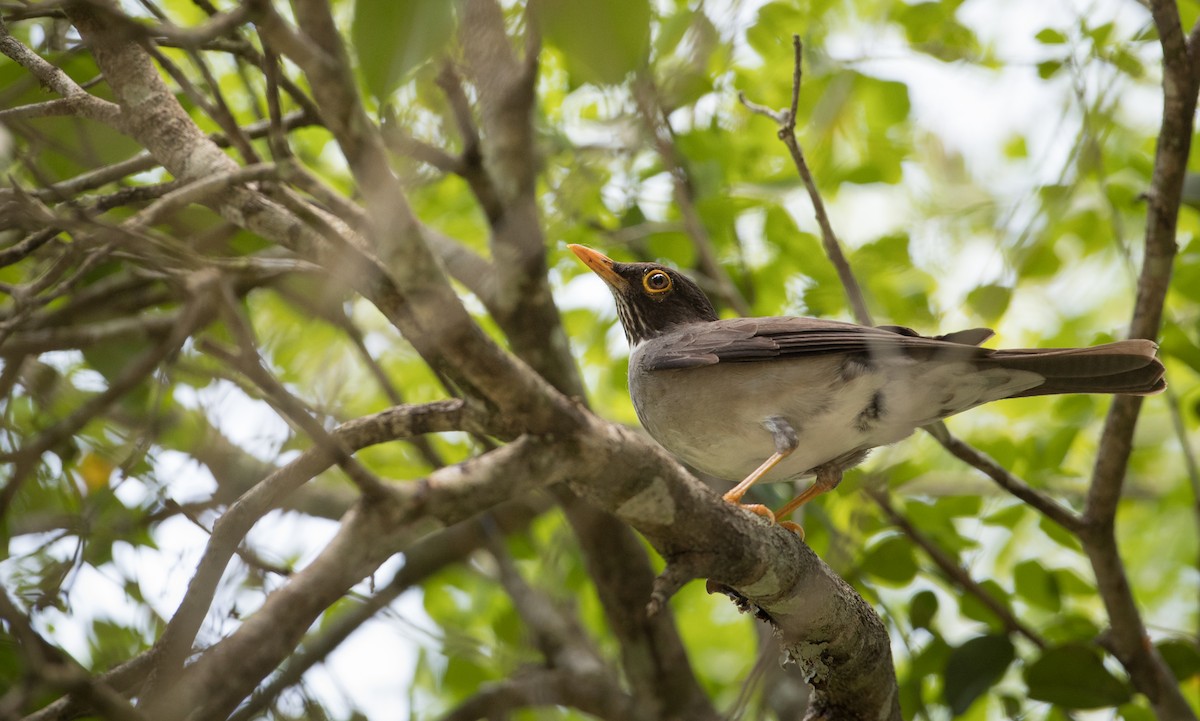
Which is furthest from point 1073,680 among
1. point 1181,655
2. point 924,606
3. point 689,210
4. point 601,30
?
point 601,30

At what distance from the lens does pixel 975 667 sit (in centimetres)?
532

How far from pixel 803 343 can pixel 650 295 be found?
4.49ft

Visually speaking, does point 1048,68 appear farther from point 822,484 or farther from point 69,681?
point 69,681

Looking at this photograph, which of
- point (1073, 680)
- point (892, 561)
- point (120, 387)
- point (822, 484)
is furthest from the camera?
point (892, 561)

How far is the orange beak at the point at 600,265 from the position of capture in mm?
5918

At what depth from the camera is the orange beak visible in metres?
5.92

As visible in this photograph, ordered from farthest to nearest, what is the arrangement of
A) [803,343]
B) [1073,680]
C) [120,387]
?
[1073,680] < [803,343] < [120,387]

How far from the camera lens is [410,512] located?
7.98ft

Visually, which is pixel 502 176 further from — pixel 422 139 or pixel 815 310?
pixel 815 310

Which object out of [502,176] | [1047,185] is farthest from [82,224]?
[1047,185]

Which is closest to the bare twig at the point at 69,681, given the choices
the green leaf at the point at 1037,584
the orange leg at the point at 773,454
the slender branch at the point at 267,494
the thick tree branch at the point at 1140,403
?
the slender branch at the point at 267,494

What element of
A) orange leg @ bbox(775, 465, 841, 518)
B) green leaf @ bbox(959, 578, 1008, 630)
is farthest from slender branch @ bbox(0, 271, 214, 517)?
green leaf @ bbox(959, 578, 1008, 630)

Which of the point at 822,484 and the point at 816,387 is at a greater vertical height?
the point at 816,387

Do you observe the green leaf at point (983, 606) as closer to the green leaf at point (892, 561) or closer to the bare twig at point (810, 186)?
the green leaf at point (892, 561)
